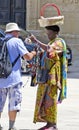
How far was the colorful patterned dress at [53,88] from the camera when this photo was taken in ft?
27.1

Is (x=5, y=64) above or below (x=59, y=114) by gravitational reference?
above

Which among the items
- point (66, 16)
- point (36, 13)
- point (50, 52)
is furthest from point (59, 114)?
point (36, 13)

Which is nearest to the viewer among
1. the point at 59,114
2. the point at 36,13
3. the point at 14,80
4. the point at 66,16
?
the point at 14,80

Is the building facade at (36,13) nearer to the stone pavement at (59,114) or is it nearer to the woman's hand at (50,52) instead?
the stone pavement at (59,114)

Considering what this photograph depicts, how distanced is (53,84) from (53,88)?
0.12m

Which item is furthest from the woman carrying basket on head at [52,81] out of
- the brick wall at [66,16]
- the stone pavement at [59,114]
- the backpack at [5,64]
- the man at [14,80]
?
the brick wall at [66,16]

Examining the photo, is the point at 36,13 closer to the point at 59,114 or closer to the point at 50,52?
the point at 59,114

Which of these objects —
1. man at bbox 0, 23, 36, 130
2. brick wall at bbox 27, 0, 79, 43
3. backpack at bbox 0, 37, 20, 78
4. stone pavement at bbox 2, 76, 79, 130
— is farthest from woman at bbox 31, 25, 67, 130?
brick wall at bbox 27, 0, 79, 43

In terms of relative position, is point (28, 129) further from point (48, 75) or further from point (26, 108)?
point (26, 108)

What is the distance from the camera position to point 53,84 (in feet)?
27.0

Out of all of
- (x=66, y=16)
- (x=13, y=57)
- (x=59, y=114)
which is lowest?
(x=59, y=114)

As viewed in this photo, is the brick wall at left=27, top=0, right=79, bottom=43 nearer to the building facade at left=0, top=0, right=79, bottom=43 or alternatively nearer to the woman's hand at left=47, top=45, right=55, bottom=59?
the building facade at left=0, top=0, right=79, bottom=43

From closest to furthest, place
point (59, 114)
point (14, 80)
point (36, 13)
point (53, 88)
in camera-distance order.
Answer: point (14, 80) → point (53, 88) → point (59, 114) → point (36, 13)

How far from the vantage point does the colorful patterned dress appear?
326 inches
